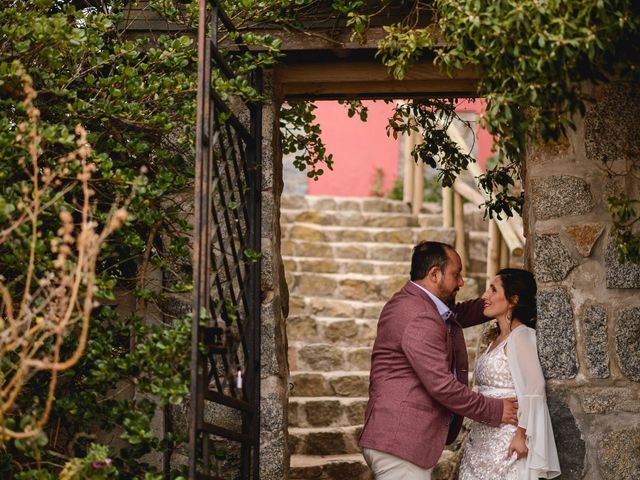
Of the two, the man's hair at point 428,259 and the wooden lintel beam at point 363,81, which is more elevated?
the wooden lintel beam at point 363,81

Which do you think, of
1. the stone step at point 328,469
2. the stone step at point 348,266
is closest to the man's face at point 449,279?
the stone step at point 328,469

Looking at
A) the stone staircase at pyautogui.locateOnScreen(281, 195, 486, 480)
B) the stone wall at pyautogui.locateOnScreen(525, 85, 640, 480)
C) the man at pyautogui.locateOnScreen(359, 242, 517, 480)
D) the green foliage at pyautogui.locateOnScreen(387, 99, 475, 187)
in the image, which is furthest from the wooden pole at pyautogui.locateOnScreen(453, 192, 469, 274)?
the stone wall at pyautogui.locateOnScreen(525, 85, 640, 480)

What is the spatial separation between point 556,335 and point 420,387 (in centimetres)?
62

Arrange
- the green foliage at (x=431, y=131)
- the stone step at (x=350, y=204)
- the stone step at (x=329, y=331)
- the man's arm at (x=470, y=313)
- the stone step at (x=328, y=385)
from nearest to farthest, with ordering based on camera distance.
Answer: the man's arm at (x=470, y=313) < the green foliage at (x=431, y=131) < the stone step at (x=328, y=385) < the stone step at (x=329, y=331) < the stone step at (x=350, y=204)

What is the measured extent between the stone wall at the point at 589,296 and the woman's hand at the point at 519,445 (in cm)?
14

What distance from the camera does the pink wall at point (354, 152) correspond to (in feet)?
34.1

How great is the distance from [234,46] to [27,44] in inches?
38.3

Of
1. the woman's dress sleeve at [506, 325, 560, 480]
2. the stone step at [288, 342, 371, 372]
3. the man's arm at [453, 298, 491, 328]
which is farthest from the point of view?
the stone step at [288, 342, 371, 372]

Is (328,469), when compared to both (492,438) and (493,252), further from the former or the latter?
(493,252)

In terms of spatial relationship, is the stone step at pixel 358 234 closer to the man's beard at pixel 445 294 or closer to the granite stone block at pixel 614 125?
the man's beard at pixel 445 294

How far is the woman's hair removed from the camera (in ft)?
14.0

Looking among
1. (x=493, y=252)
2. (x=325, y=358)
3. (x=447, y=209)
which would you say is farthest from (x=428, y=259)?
(x=447, y=209)

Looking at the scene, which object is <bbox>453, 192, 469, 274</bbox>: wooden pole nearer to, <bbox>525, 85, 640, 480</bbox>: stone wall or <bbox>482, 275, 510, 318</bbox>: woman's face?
<bbox>482, 275, 510, 318</bbox>: woman's face

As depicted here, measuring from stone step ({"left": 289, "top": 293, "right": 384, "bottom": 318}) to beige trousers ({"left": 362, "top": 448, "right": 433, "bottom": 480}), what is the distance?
3.65 m
